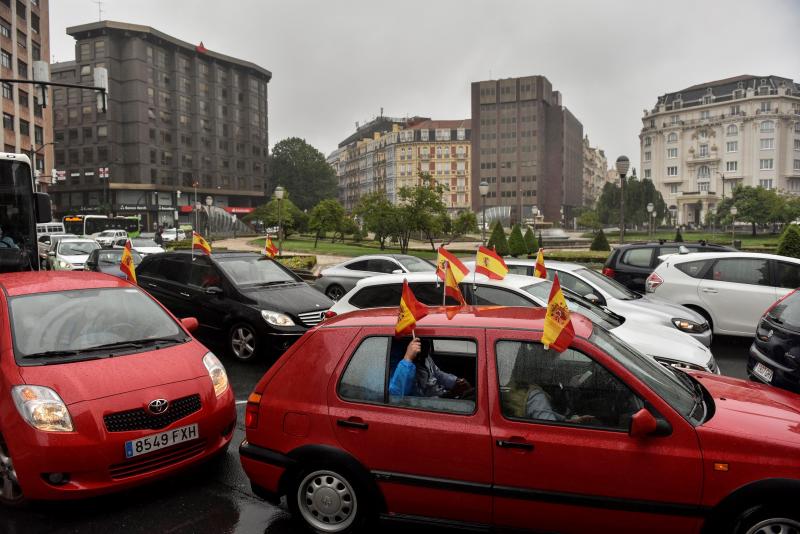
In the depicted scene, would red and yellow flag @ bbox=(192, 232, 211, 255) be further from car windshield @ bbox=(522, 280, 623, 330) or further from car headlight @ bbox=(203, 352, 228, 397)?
car windshield @ bbox=(522, 280, 623, 330)

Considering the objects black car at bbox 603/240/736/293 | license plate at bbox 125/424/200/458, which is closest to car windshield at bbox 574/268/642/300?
black car at bbox 603/240/736/293

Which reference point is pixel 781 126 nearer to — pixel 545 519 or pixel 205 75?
pixel 205 75

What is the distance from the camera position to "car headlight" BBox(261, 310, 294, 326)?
8.61 meters

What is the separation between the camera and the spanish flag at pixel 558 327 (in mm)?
3430

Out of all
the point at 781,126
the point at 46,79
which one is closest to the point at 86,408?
the point at 46,79

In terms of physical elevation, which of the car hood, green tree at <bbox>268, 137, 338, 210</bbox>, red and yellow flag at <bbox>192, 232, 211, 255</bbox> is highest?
green tree at <bbox>268, 137, 338, 210</bbox>

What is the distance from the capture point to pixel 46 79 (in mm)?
16562

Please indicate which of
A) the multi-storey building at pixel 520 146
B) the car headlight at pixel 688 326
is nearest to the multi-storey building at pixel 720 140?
the multi-storey building at pixel 520 146

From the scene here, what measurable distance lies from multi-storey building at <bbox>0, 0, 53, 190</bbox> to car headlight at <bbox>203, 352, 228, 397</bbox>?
48.0 m

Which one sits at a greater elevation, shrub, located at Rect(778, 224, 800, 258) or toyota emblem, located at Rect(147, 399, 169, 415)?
shrub, located at Rect(778, 224, 800, 258)

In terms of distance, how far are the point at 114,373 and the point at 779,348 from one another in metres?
6.20

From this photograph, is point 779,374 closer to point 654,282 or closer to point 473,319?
point 473,319

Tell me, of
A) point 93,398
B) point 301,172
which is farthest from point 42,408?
point 301,172

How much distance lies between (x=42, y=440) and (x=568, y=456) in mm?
3488
